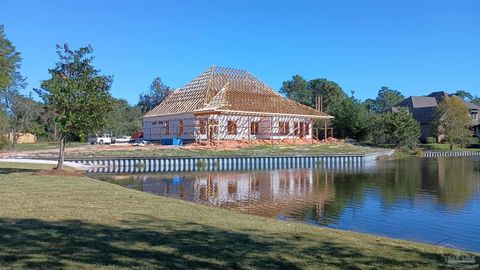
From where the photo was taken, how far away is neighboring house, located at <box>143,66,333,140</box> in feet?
159

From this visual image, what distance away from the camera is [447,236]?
11016 mm

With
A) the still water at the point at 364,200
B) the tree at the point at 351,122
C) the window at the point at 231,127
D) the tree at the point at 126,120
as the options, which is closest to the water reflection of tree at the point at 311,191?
the still water at the point at 364,200

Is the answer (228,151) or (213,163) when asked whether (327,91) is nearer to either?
(228,151)

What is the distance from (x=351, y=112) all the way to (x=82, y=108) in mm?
49142

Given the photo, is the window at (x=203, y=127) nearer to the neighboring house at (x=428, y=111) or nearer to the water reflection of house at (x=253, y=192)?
the water reflection of house at (x=253, y=192)

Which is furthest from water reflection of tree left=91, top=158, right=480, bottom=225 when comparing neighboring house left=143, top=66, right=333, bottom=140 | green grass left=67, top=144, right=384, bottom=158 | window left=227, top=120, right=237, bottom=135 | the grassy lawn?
the grassy lawn

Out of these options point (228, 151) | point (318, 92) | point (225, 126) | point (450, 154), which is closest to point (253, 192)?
point (228, 151)

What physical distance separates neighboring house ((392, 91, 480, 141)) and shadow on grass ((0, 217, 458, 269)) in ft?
212

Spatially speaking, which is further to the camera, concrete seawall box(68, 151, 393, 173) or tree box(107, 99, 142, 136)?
tree box(107, 99, 142, 136)

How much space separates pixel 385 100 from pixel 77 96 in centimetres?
11466

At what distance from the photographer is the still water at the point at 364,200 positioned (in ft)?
39.3

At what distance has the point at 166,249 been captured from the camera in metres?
6.85

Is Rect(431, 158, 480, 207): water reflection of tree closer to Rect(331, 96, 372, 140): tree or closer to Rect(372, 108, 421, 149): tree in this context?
Rect(372, 108, 421, 149): tree

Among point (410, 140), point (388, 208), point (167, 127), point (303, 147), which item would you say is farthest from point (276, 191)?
point (410, 140)
